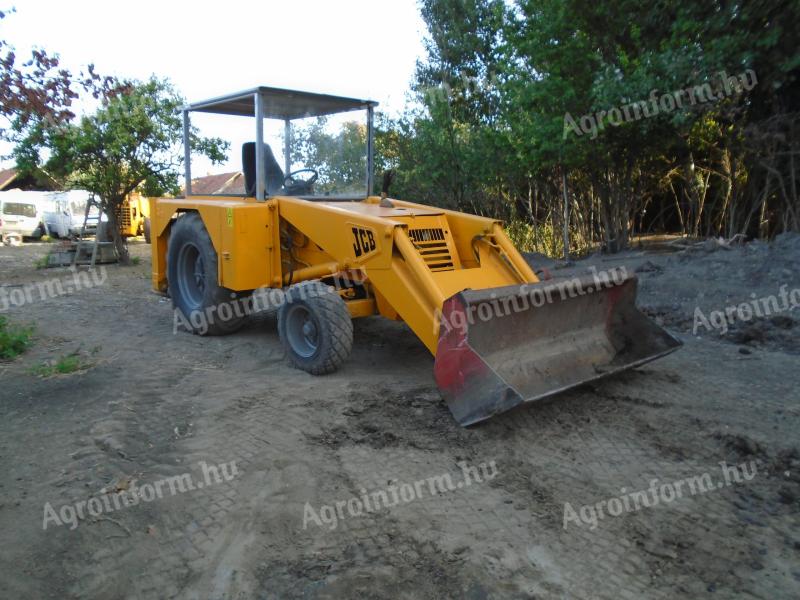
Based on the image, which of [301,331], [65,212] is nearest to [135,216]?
[65,212]

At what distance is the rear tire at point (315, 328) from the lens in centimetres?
517

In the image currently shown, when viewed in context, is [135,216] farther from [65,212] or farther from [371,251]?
[371,251]

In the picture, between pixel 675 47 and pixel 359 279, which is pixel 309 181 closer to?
pixel 359 279

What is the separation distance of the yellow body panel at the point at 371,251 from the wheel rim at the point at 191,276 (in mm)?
654

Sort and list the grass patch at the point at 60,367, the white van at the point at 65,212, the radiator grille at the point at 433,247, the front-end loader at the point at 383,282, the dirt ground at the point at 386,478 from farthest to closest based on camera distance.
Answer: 1. the white van at the point at 65,212
2. the grass patch at the point at 60,367
3. the radiator grille at the point at 433,247
4. the front-end loader at the point at 383,282
5. the dirt ground at the point at 386,478

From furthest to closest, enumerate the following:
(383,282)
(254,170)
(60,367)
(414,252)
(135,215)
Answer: (135,215) < (254,170) < (60,367) < (383,282) < (414,252)

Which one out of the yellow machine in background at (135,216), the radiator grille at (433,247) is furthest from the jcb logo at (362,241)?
the yellow machine in background at (135,216)

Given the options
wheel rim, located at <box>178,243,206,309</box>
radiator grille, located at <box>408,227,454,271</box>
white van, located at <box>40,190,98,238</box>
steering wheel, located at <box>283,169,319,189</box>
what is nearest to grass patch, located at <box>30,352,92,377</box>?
wheel rim, located at <box>178,243,206,309</box>

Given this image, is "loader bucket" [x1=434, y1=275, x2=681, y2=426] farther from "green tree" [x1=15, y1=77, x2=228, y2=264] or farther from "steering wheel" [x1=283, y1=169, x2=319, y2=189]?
"green tree" [x1=15, y1=77, x2=228, y2=264]

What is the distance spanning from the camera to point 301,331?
5578 mm

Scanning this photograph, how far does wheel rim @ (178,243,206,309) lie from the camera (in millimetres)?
7305

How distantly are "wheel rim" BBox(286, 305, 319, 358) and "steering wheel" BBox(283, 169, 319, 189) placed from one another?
1620mm

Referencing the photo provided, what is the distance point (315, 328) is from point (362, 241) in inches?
32.3

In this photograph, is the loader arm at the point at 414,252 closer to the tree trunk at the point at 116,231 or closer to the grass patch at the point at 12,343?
the grass patch at the point at 12,343
